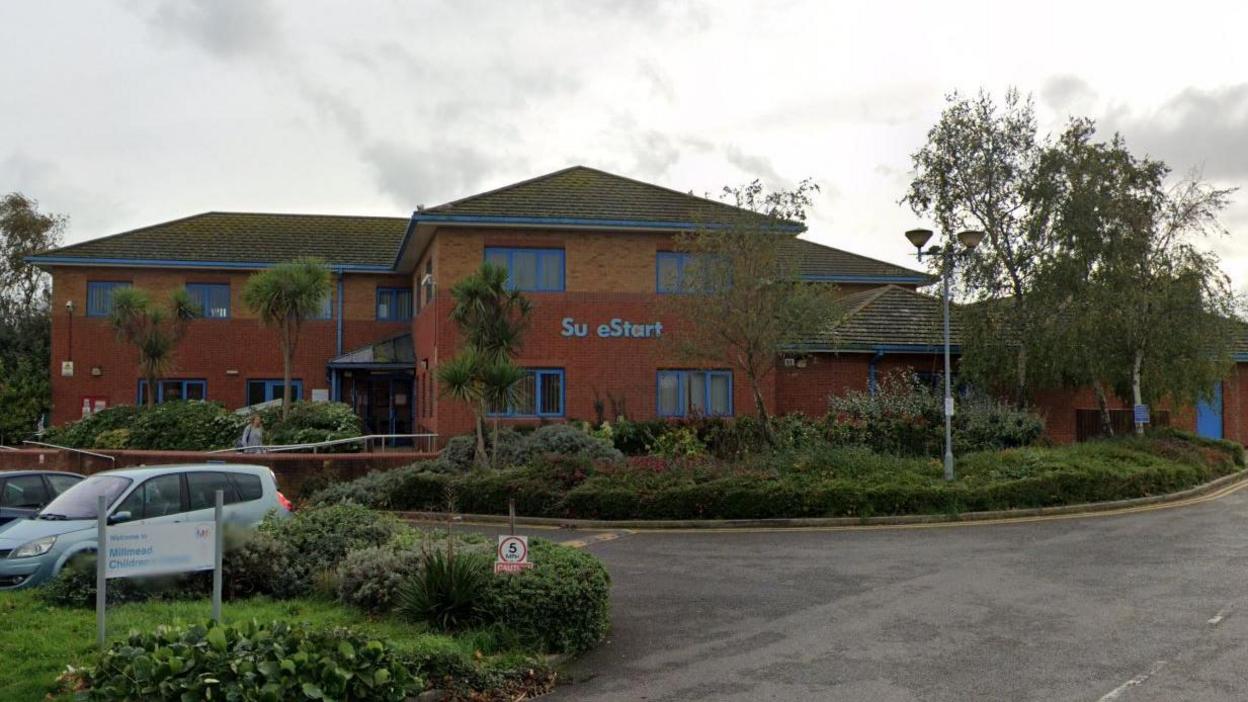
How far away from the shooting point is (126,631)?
318 inches

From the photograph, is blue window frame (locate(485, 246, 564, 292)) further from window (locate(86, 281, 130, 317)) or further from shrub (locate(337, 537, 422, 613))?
shrub (locate(337, 537, 422, 613))

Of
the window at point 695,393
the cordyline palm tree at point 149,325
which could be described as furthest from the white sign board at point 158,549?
the cordyline palm tree at point 149,325

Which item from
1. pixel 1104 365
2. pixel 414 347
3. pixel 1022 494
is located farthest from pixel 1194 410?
pixel 414 347

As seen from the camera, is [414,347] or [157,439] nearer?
[157,439]

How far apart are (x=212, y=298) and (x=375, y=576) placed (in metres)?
26.1

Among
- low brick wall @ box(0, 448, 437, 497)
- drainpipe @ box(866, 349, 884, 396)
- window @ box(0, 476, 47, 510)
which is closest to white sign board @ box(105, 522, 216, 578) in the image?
window @ box(0, 476, 47, 510)

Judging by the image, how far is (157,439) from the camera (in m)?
26.2

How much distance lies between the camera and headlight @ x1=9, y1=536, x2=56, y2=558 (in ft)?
34.9

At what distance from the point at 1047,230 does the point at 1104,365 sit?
136 inches

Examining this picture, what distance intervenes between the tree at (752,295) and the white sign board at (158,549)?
14.3 m

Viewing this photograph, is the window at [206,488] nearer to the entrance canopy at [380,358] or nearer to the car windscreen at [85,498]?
the car windscreen at [85,498]

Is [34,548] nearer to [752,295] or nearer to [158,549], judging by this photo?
[158,549]

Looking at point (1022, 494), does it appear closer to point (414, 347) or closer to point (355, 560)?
point (355, 560)

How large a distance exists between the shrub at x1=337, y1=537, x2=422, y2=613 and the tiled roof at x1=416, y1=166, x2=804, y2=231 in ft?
48.7
